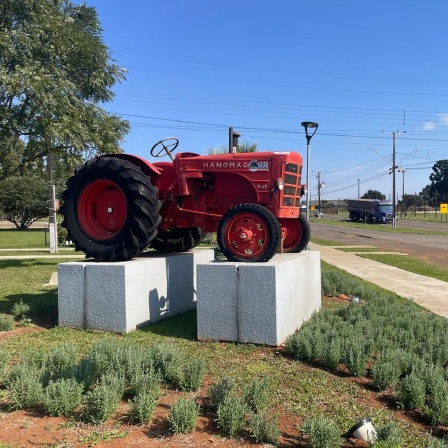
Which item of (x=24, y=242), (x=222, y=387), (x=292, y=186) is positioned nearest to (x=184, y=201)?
(x=292, y=186)

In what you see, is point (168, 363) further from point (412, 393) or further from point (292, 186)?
point (292, 186)

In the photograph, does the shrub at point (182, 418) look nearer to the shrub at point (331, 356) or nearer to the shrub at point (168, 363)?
the shrub at point (168, 363)

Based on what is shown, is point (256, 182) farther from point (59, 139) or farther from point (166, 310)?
point (59, 139)

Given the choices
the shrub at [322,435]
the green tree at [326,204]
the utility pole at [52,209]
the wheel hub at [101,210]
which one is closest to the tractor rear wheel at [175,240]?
the wheel hub at [101,210]

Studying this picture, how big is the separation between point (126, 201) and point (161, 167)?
0.97 meters

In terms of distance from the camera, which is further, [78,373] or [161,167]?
[161,167]

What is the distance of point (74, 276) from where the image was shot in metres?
6.07

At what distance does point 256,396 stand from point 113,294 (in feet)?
9.01

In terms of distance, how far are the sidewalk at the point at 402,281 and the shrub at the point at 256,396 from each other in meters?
5.15

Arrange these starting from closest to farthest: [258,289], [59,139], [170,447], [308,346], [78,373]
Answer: [170,447]
[78,373]
[308,346]
[258,289]
[59,139]

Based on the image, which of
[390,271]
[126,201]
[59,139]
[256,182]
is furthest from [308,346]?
[390,271]

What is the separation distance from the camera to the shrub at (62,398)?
3.51m

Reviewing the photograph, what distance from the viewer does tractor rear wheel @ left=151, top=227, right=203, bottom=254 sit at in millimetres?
7625

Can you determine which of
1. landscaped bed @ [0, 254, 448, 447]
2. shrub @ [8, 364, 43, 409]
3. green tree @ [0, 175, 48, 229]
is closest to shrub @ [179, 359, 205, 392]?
landscaped bed @ [0, 254, 448, 447]
